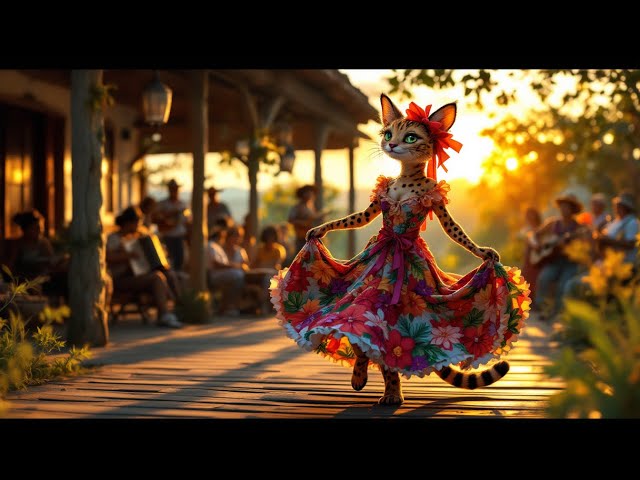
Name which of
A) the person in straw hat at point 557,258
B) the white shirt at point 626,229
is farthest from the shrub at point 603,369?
the person in straw hat at point 557,258

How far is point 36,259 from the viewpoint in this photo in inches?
435

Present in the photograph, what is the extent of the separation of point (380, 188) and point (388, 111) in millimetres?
470

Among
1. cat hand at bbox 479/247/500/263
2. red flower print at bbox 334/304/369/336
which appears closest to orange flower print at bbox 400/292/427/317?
red flower print at bbox 334/304/369/336

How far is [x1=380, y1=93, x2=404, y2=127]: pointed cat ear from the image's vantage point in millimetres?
6514

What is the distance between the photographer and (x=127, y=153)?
18016mm

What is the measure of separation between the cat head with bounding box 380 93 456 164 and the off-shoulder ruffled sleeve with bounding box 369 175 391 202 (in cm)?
17

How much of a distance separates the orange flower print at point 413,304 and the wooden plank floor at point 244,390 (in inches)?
20.9

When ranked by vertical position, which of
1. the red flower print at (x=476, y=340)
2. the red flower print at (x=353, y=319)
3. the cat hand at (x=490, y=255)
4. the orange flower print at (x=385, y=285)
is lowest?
the red flower print at (x=476, y=340)

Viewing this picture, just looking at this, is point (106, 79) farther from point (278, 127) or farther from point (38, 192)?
point (278, 127)

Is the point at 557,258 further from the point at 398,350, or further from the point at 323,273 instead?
the point at 398,350

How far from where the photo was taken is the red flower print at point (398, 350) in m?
5.83

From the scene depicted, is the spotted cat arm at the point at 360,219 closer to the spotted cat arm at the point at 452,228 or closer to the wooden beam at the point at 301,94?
the spotted cat arm at the point at 452,228

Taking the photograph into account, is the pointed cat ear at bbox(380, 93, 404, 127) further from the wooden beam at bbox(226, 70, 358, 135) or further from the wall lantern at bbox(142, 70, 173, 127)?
the wooden beam at bbox(226, 70, 358, 135)
